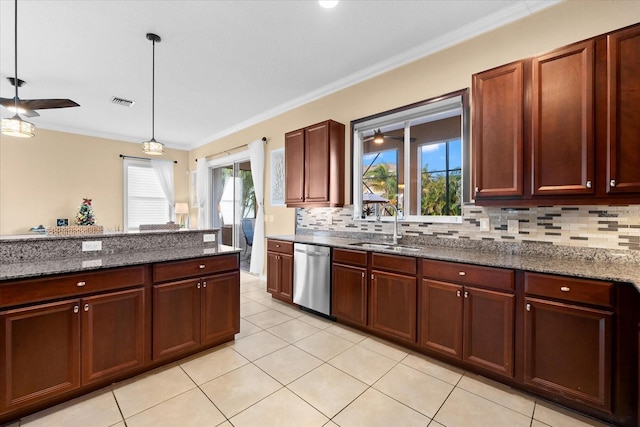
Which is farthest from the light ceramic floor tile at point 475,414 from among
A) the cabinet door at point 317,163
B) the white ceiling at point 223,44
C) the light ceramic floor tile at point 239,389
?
the white ceiling at point 223,44

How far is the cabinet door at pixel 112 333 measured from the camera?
1.90 metres

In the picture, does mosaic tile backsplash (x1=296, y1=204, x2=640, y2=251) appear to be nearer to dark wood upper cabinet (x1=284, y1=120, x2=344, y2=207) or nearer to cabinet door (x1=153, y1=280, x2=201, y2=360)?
dark wood upper cabinet (x1=284, y1=120, x2=344, y2=207)

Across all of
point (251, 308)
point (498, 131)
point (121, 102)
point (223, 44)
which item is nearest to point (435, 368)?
point (498, 131)

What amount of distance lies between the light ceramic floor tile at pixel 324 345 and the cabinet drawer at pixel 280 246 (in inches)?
44.7

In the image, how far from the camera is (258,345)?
106 inches

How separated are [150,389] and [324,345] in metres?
1.44

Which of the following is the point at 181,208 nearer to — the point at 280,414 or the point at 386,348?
the point at 386,348

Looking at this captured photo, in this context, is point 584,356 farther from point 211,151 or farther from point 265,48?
point 211,151

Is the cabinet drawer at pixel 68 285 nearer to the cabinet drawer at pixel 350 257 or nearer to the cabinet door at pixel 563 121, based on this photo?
the cabinet drawer at pixel 350 257

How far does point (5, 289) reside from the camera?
63.7 inches

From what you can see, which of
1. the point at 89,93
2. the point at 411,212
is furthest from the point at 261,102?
the point at 411,212

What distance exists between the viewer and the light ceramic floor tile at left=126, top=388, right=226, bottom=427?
1704 millimetres

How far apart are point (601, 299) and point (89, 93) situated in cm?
607

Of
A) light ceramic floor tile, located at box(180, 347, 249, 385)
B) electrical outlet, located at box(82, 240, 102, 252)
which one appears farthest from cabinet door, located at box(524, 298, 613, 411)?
electrical outlet, located at box(82, 240, 102, 252)
